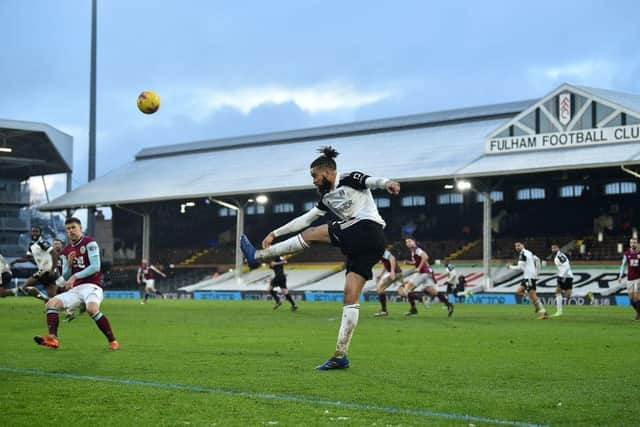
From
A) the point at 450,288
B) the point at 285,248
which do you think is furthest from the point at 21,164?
the point at 285,248

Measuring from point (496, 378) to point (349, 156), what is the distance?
50.2m

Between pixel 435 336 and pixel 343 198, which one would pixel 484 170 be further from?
pixel 343 198

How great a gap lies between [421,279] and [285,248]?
18.5m

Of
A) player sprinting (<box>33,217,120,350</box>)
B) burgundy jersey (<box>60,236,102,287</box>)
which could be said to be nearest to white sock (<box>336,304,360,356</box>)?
player sprinting (<box>33,217,120,350</box>)

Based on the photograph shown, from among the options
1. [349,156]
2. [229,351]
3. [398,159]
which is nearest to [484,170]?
[398,159]

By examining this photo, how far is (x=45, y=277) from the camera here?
22906 mm

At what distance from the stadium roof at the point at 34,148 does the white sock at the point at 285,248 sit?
60470mm

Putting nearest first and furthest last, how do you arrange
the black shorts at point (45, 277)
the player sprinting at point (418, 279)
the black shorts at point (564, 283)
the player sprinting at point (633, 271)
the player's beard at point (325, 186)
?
the player's beard at point (325, 186), the black shorts at point (45, 277), the player sprinting at point (633, 271), the player sprinting at point (418, 279), the black shorts at point (564, 283)

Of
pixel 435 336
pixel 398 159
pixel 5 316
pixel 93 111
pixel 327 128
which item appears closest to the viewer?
pixel 435 336

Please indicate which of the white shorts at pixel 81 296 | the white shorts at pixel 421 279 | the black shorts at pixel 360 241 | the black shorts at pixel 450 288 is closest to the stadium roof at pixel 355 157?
the black shorts at pixel 450 288

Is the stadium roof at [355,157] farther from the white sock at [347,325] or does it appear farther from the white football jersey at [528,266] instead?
the white sock at [347,325]

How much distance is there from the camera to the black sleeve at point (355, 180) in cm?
1118

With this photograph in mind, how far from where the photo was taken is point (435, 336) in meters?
18.8

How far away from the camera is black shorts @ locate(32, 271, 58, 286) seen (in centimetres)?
2136
